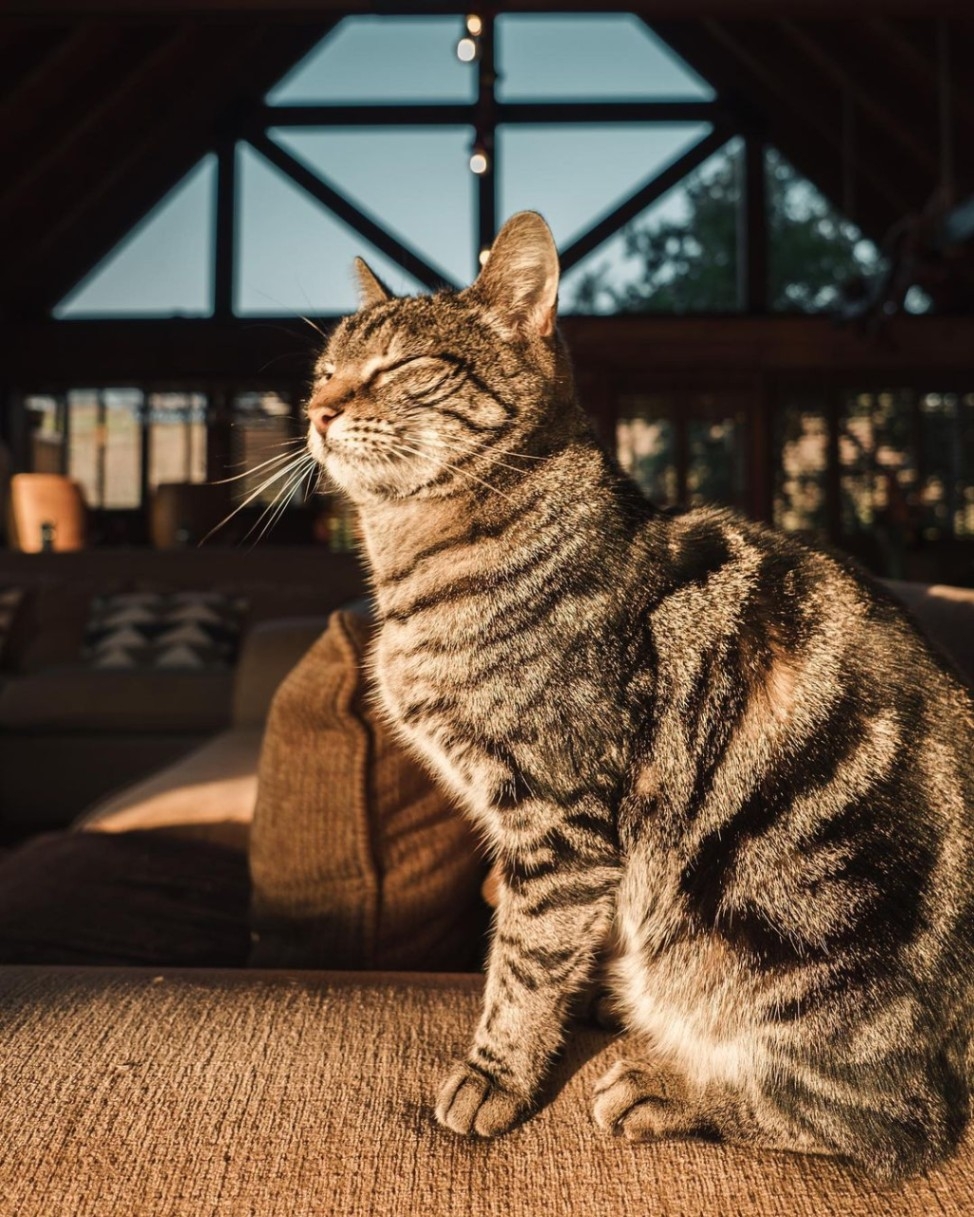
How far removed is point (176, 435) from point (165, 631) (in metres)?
7.14

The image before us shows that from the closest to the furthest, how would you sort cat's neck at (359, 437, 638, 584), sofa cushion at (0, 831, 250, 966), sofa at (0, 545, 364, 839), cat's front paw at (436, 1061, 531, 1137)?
1. cat's front paw at (436, 1061, 531, 1137)
2. cat's neck at (359, 437, 638, 584)
3. sofa cushion at (0, 831, 250, 966)
4. sofa at (0, 545, 364, 839)

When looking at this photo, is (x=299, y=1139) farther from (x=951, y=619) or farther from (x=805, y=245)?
(x=805, y=245)

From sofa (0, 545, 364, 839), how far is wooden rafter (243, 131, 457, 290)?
6.42m

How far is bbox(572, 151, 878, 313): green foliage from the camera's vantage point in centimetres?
1048

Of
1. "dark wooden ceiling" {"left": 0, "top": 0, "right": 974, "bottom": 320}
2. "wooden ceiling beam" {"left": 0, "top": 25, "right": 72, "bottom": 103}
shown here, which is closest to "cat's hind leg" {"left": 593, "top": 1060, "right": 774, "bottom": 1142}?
"dark wooden ceiling" {"left": 0, "top": 0, "right": 974, "bottom": 320}

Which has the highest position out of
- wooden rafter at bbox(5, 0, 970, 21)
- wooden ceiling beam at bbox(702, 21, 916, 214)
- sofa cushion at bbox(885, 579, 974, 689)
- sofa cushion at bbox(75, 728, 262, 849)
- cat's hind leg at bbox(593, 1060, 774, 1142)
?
wooden ceiling beam at bbox(702, 21, 916, 214)

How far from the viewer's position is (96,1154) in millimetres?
790

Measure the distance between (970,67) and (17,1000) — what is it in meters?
8.31

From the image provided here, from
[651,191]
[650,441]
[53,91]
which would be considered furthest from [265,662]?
[651,191]

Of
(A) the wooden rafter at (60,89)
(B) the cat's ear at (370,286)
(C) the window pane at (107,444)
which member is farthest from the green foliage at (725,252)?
(B) the cat's ear at (370,286)

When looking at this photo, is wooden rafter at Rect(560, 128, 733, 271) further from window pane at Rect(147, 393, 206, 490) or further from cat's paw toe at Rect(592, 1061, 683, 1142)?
cat's paw toe at Rect(592, 1061, 683, 1142)

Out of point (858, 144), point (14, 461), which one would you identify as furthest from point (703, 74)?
point (14, 461)

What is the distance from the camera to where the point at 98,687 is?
13.2ft

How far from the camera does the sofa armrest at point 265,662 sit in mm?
3059
